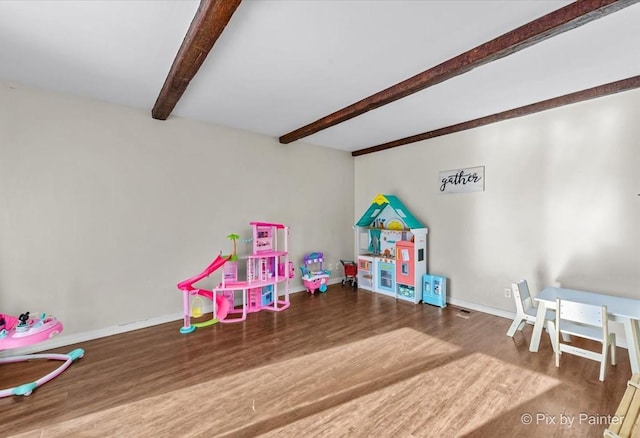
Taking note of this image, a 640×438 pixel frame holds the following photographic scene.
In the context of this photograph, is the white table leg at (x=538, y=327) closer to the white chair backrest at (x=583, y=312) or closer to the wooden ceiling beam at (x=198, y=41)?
the white chair backrest at (x=583, y=312)

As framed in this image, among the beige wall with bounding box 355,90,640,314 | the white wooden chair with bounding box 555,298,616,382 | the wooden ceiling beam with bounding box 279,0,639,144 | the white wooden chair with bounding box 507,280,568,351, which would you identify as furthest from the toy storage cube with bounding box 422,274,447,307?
the wooden ceiling beam with bounding box 279,0,639,144

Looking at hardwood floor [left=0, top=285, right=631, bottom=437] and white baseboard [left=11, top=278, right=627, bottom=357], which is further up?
white baseboard [left=11, top=278, right=627, bottom=357]

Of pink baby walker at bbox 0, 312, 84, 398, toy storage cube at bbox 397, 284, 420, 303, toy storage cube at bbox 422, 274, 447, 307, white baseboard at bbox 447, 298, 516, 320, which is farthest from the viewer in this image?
toy storage cube at bbox 397, 284, 420, 303

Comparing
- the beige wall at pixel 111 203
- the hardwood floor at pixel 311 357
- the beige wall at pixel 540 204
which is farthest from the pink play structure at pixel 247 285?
the beige wall at pixel 540 204

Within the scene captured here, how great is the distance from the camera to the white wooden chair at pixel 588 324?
217 centimetres

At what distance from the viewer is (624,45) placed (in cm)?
202

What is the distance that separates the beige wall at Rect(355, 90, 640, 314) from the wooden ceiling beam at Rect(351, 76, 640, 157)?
106 millimetres

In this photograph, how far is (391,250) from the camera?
4.68 metres

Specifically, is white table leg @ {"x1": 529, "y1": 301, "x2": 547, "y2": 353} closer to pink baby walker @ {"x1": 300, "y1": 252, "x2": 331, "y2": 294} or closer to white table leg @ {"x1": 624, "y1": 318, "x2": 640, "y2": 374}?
white table leg @ {"x1": 624, "y1": 318, "x2": 640, "y2": 374}

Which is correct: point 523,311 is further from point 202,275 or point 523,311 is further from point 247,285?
point 202,275

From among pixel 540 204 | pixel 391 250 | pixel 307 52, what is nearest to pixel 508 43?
pixel 307 52

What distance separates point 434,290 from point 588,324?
5.81 ft

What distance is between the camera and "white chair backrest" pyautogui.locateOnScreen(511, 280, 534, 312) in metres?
2.79

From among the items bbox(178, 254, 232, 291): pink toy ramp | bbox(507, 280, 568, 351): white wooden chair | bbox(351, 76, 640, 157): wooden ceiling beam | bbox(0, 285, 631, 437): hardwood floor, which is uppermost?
bbox(351, 76, 640, 157): wooden ceiling beam
